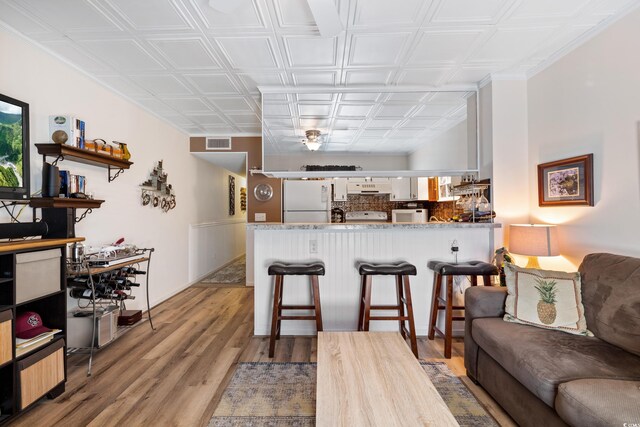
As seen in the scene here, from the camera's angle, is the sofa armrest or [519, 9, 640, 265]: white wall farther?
the sofa armrest

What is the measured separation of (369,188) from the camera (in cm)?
489

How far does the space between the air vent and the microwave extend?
304 centimetres

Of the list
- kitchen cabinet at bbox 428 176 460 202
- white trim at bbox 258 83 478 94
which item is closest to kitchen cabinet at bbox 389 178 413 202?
kitchen cabinet at bbox 428 176 460 202

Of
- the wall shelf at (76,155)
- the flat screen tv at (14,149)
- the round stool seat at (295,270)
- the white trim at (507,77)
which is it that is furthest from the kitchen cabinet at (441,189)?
the flat screen tv at (14,149)

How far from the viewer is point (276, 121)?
3.86 m

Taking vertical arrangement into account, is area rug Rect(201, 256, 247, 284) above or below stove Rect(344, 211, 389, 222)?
below

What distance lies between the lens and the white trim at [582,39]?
1.99 m

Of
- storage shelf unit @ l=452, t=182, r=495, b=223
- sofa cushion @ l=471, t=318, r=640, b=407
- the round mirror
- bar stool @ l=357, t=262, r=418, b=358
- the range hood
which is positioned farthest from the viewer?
the round mirror

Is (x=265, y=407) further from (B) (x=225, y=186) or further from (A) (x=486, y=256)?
(B) (x=225, y=186)

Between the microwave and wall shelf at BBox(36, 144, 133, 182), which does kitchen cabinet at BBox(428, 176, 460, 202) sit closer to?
the microwave

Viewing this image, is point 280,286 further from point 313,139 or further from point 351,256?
point 313,139

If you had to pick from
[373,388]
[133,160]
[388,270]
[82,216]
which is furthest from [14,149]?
[388,270]

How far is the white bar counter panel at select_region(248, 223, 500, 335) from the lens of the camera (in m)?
2.94

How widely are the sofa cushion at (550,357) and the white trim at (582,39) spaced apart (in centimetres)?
213
